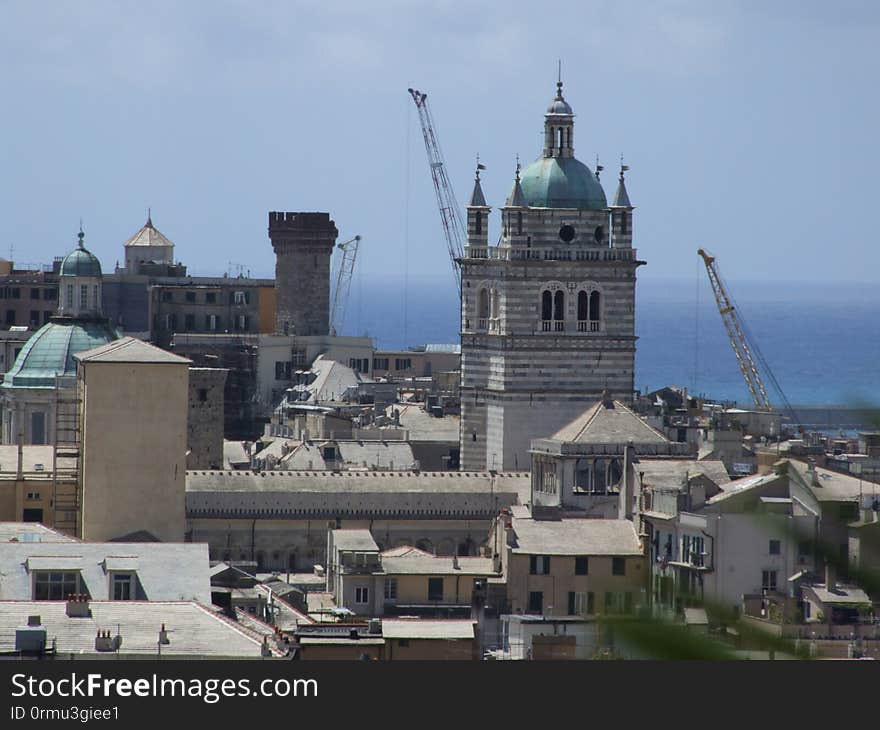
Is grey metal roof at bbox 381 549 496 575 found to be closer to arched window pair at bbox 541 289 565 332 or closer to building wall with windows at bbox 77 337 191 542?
building wall with windows at bbox 77 337 191 542

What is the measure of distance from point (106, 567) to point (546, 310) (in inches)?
1702

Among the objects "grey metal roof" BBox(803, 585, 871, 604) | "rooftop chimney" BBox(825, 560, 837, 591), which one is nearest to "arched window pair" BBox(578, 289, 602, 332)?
"grey metal roof" BBox(803, 585, 871, 604)

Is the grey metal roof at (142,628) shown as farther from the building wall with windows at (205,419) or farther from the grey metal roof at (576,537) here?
the building wall with windows at (205,419)

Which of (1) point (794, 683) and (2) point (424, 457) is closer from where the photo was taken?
(1) point (794, 683)

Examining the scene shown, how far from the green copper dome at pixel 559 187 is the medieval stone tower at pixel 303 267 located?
51.9m

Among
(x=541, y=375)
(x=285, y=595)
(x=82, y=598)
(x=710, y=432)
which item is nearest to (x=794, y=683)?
(x=82, y=598)

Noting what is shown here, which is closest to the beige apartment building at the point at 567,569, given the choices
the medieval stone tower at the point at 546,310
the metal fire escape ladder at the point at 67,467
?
the metal fire escape ladder at the point at 67,467

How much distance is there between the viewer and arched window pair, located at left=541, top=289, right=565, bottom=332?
111 m

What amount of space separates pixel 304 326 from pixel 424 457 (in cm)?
4463

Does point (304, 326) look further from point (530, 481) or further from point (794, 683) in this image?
point (794, 683)

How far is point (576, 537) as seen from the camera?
87.2m

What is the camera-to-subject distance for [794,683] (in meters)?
34.3

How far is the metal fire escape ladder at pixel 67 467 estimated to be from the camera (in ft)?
303

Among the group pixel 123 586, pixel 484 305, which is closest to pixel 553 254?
pixel 484 305
